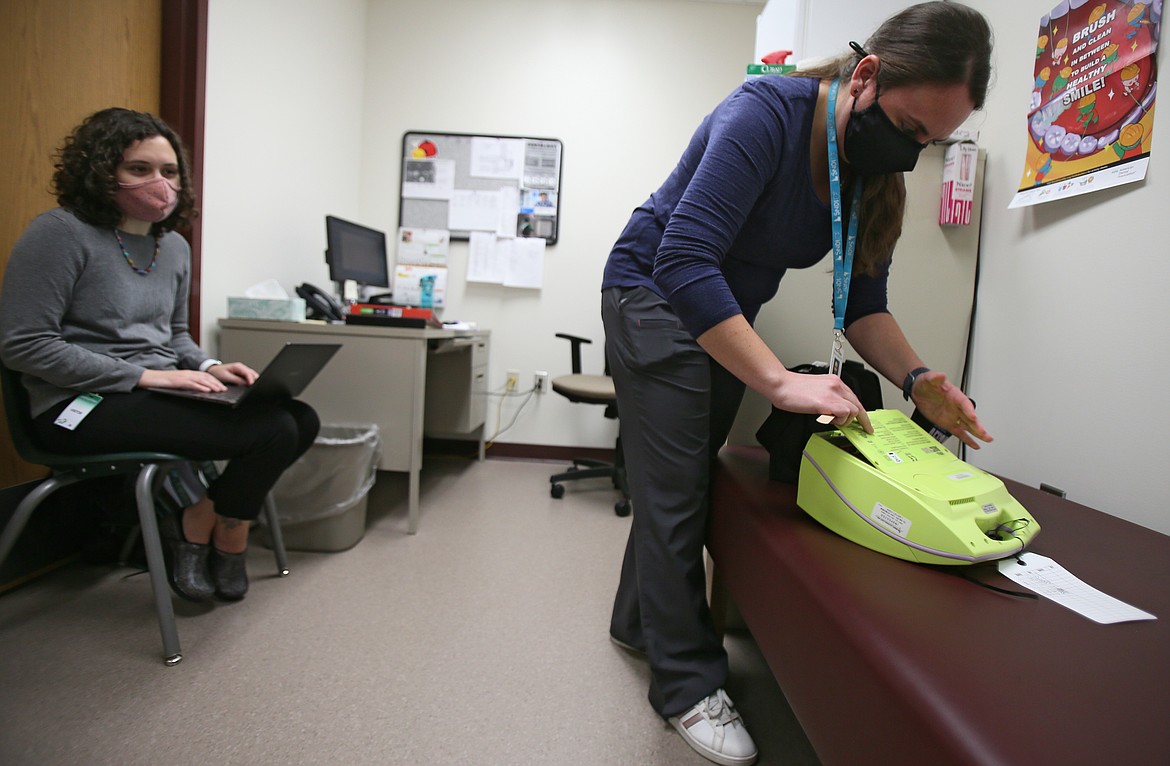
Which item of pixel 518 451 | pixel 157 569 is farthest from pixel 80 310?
pixel 518 451

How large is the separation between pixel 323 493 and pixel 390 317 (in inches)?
22.1

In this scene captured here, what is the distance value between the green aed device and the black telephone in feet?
5.82

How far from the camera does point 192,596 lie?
124cm

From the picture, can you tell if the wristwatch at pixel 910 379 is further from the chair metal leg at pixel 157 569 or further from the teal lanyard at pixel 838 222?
the chair metal leg at pixel 157 569

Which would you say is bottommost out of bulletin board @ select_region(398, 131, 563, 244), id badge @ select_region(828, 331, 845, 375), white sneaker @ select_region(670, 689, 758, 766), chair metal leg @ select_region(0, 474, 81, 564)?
white sneaker @ select_region(670, 689, 758, 766)

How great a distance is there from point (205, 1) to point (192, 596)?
167 centimetres

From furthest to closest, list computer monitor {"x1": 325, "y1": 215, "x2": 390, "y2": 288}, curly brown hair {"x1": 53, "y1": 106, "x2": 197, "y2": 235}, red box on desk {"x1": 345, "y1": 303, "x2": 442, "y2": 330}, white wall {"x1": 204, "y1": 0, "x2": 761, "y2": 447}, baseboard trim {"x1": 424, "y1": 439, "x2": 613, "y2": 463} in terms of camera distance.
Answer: baseboard trim {"x1": 424, "y1": 439, "x2": 613, "y2": 463}, white wall {"x1": 204, "y1": 0, "x2": 761, "y2": 447}, computer monitor {"x1": 325, "y1": 215, "x2": 390, "y2": 288}, red box on desk {"x1": 345, "y1": 303, "x2": 442, "y2": 330}, curly brown hair {"x1": 53, "y1": 106, "x2": 197, "y2": 235}

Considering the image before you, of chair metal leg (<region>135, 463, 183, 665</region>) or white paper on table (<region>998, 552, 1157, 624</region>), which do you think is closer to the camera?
white paper on table (<region>998, 552, 1157, 624</region>)

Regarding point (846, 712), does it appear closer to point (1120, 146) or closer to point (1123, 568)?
point (1123, 568)

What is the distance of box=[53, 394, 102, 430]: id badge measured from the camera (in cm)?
106

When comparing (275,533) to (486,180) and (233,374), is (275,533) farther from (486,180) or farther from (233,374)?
(486,180)

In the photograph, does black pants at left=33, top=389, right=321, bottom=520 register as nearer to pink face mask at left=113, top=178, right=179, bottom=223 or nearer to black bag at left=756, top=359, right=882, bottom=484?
pink face mask at left=113, top=178, right=179, bottom=223

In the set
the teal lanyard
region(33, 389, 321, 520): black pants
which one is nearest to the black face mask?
the teal lanyard

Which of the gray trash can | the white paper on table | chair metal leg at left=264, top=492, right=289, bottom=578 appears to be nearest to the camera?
the white paper on table
